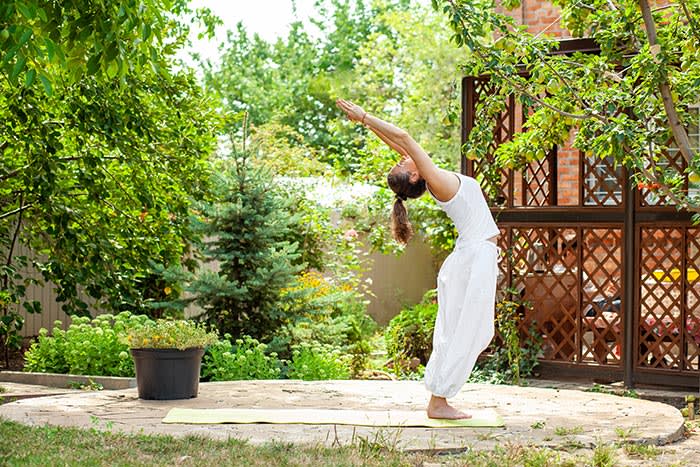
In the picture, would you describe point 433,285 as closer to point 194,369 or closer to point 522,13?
point 522,13

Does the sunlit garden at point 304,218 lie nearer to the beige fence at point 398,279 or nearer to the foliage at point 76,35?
the foliage at point 76,35

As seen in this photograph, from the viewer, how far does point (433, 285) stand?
1928 centimetres

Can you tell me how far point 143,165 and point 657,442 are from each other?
5.97 metres

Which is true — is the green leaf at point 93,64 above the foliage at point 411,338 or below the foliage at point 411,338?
above

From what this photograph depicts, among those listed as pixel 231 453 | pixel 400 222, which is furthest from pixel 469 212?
pixel 231 453

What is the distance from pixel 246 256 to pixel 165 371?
3.18 metres

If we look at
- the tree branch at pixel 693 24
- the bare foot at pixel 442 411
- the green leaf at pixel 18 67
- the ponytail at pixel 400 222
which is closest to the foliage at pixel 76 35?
the green leaf at pixel 18 67

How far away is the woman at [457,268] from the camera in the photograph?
22.8 feet

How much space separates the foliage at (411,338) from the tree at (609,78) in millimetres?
3327

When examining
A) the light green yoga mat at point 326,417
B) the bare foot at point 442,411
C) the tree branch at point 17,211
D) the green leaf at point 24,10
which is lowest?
the light green yoga mat at point 326,417

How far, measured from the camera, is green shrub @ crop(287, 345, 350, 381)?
1051 cm

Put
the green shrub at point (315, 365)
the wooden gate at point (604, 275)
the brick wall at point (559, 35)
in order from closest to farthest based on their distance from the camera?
the wooden gate at point (604, 275) → the green shrub at point (315, 365) → the brick wall at point (559, 35)

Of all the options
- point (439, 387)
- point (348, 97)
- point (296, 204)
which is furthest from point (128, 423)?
point (348, 97)

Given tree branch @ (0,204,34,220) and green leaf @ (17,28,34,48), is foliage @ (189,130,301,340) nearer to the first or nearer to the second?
tree branch @ (0,204,34,220)
